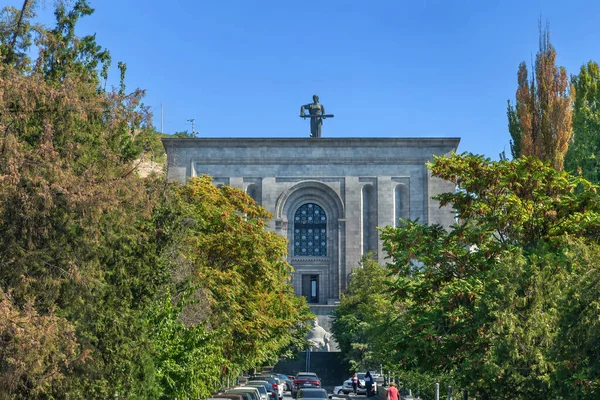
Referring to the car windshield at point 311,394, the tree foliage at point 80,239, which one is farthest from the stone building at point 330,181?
the tree foliage at point 80,239

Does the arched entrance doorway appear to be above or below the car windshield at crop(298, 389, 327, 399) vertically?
above

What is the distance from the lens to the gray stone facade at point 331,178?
8219 cm

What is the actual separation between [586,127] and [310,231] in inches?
1261

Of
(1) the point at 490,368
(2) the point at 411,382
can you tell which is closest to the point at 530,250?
(1) the point at 490,368

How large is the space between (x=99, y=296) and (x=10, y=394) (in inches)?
115

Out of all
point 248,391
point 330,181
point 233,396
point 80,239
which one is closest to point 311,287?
point 330,181

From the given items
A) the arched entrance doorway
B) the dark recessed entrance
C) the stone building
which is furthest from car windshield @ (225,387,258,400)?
the dark recessed entrance

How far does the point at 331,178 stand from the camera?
271 feet

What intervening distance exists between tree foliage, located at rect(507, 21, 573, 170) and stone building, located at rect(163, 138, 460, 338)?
113 feet

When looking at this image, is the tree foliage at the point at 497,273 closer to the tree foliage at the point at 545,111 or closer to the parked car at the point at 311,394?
the parked car at the point at 311,394

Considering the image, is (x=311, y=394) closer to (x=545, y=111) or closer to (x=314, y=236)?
(x=545, y=111)

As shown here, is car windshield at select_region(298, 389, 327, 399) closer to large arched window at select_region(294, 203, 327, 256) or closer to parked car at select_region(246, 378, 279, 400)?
parked car at select_region(246, 378, 279, 400)

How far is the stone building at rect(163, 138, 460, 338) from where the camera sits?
82.2 metres

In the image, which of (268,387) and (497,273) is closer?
(497,273)
